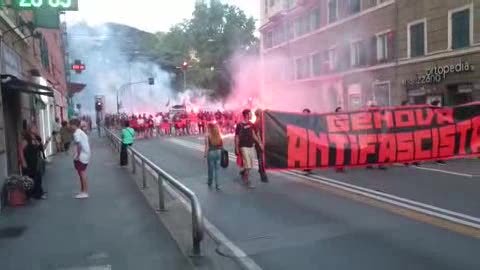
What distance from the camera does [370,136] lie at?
1274cm

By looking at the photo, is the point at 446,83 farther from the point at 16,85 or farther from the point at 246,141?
the point at 16,85

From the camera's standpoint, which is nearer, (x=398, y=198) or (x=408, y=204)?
(x=408, y=204)

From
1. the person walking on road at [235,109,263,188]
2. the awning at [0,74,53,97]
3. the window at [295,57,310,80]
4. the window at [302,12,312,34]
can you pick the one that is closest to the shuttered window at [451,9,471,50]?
the person walking on road at [235,109,263,188]

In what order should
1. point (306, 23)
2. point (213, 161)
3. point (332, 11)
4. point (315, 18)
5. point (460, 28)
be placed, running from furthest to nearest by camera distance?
1. point (306, 23)
2. point (315, 18)
3. point (332, 11)
4. point (460, 28)
5. point (213, 161)

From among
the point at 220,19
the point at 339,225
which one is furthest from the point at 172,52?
the point at 339,225

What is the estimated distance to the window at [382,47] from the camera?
26672 mm

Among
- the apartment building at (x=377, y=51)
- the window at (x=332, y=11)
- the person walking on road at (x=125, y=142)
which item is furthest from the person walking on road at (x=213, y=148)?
the window at (x=332, y=11)

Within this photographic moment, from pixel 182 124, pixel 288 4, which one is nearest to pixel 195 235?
pixel 182 124

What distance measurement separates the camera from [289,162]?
39.1 ft

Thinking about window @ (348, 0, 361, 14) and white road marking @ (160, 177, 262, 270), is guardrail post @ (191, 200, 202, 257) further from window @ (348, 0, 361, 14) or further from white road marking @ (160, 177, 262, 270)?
window @ (348, 0, 361, 14)

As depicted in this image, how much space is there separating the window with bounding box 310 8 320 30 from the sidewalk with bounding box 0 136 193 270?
81.5 ft

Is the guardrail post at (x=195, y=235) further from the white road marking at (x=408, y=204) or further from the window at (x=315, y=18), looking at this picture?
the window at (x=315, y=18)

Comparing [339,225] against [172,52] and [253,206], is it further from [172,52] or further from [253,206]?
[172,52]

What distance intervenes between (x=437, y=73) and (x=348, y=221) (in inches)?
658
